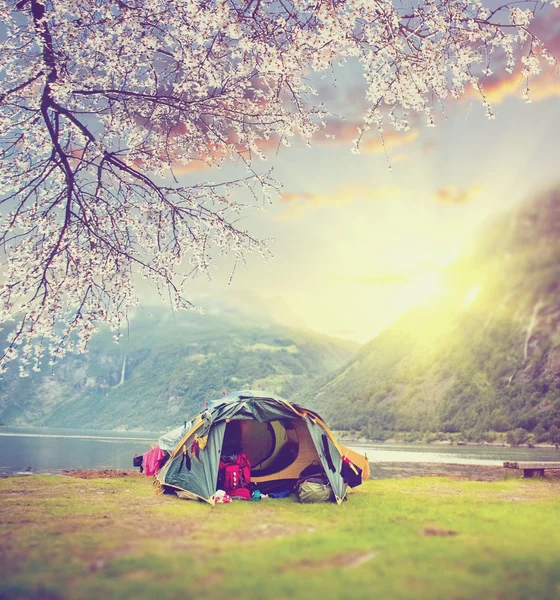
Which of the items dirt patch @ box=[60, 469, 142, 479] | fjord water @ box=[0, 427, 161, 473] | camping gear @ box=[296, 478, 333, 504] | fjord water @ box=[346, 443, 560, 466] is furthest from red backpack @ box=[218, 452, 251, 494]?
fjord water @ box=[346, 443, 560, 466]

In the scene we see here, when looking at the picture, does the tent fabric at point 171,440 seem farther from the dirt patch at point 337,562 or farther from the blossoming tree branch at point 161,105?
the dirt patch at point 337,562

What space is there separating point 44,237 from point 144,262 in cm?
232

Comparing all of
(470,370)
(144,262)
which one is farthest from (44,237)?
(470,370)

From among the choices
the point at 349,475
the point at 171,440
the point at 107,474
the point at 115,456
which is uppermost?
the point at 171,440

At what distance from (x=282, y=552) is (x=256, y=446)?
9802 mm

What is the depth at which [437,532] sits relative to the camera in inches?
318

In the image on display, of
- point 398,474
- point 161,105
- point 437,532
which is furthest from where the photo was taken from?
point 398,474

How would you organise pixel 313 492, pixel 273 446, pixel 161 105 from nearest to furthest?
pixel 161 105 → pixel 313 492 → pixel 273 446

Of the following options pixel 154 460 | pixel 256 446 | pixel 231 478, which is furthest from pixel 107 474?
pixel 231 478

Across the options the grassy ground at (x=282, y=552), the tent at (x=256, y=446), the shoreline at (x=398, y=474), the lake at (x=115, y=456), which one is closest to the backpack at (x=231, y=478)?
the tent at (x=256, y=446)

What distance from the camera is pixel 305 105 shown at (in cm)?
1017

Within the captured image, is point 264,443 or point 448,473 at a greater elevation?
point 264,443

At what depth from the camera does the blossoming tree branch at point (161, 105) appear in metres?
8.23

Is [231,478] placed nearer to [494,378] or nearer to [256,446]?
[256,446]
